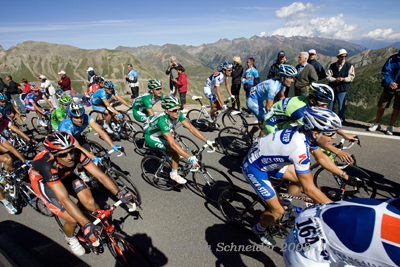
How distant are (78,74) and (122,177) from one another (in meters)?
219

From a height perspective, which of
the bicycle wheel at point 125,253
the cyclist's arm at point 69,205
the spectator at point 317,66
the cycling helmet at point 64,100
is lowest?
the bicycle wheel at point 125,253

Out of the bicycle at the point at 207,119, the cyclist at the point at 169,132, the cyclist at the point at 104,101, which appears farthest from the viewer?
the bicycle at the point at 207,119

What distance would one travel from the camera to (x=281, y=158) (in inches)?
102

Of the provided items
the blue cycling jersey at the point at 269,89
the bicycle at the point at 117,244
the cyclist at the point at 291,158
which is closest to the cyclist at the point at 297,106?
the blue cycling jersey at the point at 269,89

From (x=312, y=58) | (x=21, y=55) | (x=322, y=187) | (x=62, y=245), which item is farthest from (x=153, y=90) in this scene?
(x=21, y=55)

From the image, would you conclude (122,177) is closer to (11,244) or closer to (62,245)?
(62,245)

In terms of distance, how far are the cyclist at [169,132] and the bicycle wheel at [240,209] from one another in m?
0.96

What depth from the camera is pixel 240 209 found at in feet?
12.5

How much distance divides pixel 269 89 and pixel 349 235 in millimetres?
3945

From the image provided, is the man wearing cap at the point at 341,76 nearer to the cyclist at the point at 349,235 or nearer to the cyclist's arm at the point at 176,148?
the cyclist's arm at the point at 176,148

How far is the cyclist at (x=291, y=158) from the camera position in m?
2.42

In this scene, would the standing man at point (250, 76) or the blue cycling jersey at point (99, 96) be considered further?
the standing man at point (250, 76)

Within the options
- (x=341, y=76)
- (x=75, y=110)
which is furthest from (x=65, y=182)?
(x=341, y=76)

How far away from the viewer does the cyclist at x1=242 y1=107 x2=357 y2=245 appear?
2424mm
